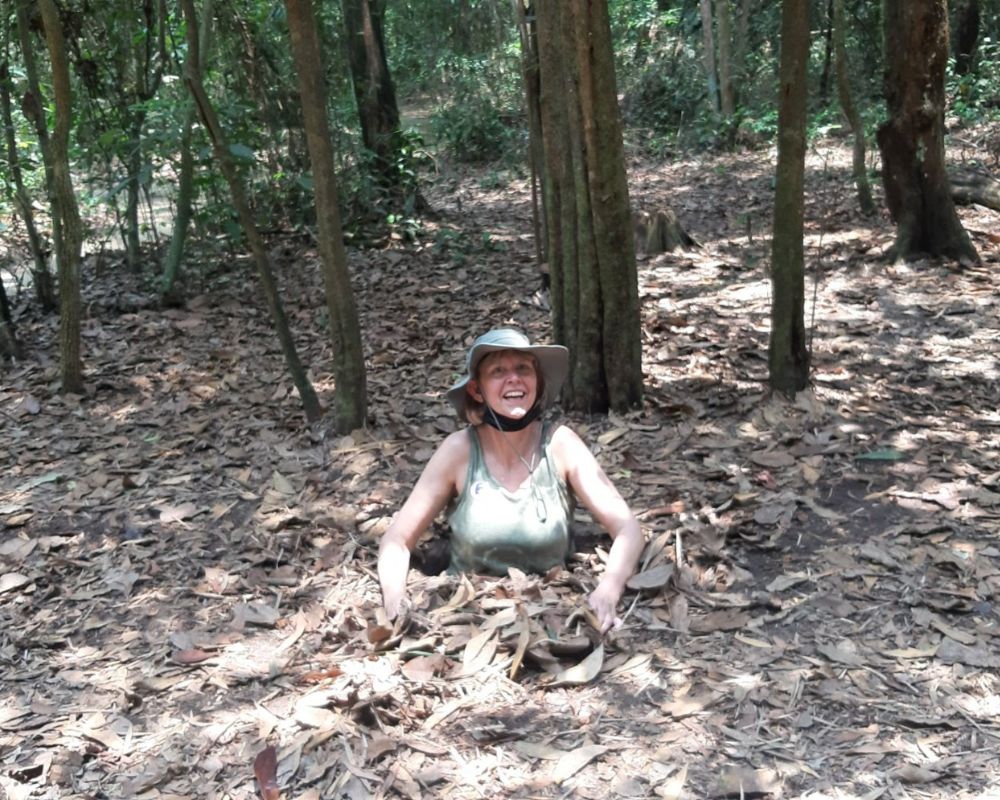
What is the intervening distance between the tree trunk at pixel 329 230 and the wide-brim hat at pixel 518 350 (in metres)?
1.51

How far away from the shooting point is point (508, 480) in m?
4.09

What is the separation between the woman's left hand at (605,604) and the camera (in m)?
3.73

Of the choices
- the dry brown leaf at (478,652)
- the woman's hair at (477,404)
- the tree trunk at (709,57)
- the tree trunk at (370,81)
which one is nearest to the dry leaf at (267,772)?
the dry brown leaf at (478,652)

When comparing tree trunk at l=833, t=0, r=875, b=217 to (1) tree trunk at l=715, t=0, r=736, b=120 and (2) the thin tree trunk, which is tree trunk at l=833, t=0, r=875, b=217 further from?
(2) the thin tree trunk

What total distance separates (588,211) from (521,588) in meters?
2.21

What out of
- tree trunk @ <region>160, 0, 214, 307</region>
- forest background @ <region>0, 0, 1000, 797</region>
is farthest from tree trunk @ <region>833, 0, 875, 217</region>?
tree trunk @ <region>160, 0, 214, 307</region>

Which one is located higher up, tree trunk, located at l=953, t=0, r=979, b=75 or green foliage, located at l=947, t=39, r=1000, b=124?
tree trunk, located at l=953, t=0, r=979, b=75

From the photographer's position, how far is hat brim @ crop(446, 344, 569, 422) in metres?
3.95

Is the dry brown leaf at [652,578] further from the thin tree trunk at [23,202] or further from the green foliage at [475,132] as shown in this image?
the green foliage at [475,132]

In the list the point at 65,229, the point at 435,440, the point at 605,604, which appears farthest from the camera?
the point at 65,229

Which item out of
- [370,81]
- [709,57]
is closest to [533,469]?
[370,81]

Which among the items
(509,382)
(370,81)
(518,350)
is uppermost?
(370,81)

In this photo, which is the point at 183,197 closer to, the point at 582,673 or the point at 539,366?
the point at 539,366

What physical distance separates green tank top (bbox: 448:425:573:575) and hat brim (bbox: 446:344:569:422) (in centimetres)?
13
